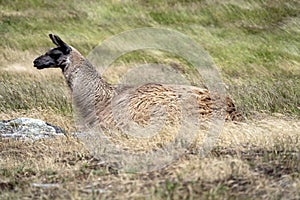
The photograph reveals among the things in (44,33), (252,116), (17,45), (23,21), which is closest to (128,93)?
(252,116)

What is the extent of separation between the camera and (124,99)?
1098 centimetres

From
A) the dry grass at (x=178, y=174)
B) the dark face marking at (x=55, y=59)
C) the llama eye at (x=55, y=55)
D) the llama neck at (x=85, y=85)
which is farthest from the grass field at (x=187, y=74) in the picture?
the llama eye at (x=55, y=55)

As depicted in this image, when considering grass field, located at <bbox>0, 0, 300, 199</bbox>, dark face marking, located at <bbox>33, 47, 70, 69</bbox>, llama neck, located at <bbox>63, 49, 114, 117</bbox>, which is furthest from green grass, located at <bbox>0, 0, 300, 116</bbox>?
llama neck, located at <bbox>63, 49, 114, 117</bbox>

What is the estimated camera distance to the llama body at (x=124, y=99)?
34.6 ft

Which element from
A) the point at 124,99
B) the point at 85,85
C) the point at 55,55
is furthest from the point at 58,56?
the point at 124,99

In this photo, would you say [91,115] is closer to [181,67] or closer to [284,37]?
[181,67]

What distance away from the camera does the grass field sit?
22.5 feet

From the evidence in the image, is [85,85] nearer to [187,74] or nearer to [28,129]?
[28,129]

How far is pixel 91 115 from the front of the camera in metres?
11.3

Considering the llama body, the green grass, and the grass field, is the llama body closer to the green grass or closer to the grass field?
the grass field

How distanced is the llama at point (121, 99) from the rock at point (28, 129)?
62 centimetres

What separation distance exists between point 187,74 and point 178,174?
40.8ft

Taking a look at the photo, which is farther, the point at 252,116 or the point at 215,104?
the point at 252,116

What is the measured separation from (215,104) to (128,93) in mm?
1324
